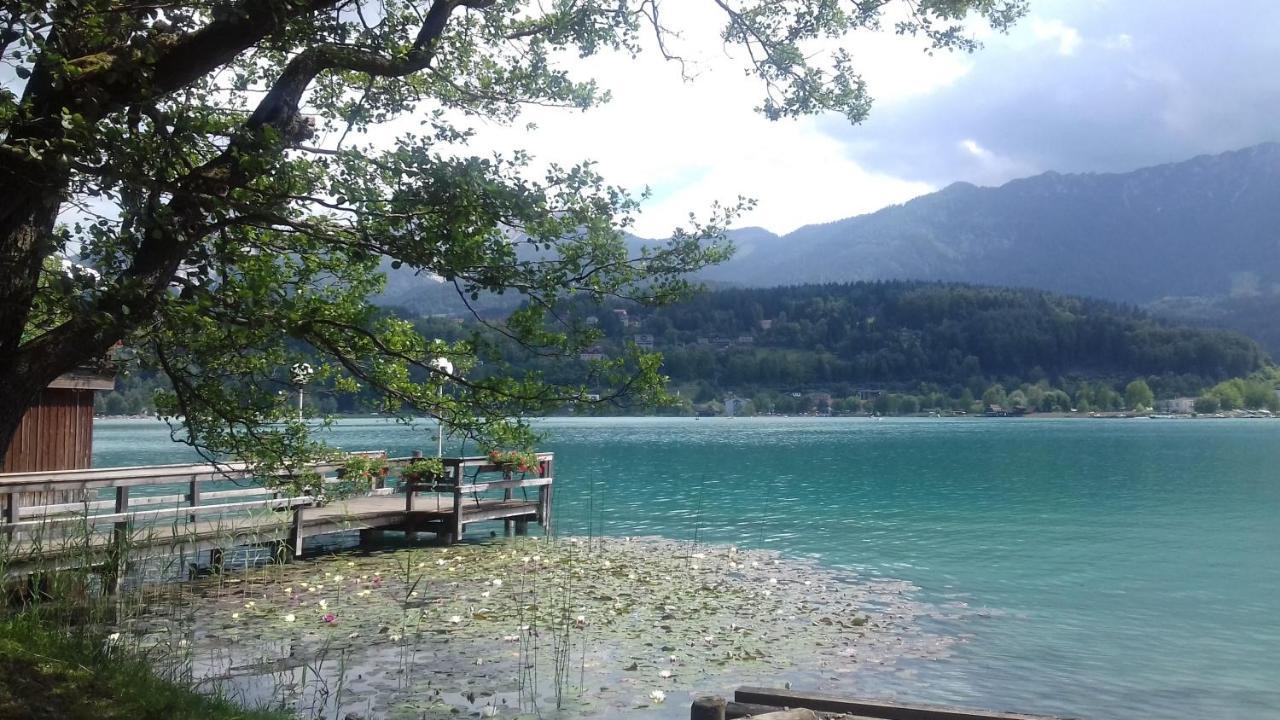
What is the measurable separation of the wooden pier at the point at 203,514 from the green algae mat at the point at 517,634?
30.5 inches

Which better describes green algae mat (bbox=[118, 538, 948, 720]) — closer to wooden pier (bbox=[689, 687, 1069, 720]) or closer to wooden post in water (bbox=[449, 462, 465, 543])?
wooden pier (bbox=[689, 687, 1069, 720])

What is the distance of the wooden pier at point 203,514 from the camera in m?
9.84

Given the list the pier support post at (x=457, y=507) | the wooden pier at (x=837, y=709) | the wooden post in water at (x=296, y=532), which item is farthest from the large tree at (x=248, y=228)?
the pier support post at (x=457, y=507)

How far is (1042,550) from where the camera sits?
22.7m

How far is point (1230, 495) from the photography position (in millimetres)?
37156

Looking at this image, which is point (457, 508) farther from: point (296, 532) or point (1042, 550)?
point (1042, 550)

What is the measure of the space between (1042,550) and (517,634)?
1595 centimetres

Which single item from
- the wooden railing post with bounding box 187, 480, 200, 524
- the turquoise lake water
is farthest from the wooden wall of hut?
the turquoise lake water

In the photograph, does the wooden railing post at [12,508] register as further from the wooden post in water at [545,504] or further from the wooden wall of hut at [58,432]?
the wooden post in water at [545,504]

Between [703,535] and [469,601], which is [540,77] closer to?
[469,601]

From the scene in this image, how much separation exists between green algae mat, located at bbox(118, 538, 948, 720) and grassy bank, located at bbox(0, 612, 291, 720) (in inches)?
36.6

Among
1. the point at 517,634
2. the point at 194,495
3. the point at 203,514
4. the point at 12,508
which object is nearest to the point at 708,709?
the point at 517,634

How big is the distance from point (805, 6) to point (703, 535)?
56.4 ft

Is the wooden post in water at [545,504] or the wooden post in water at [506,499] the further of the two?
the wooden post in water at [545,504]
